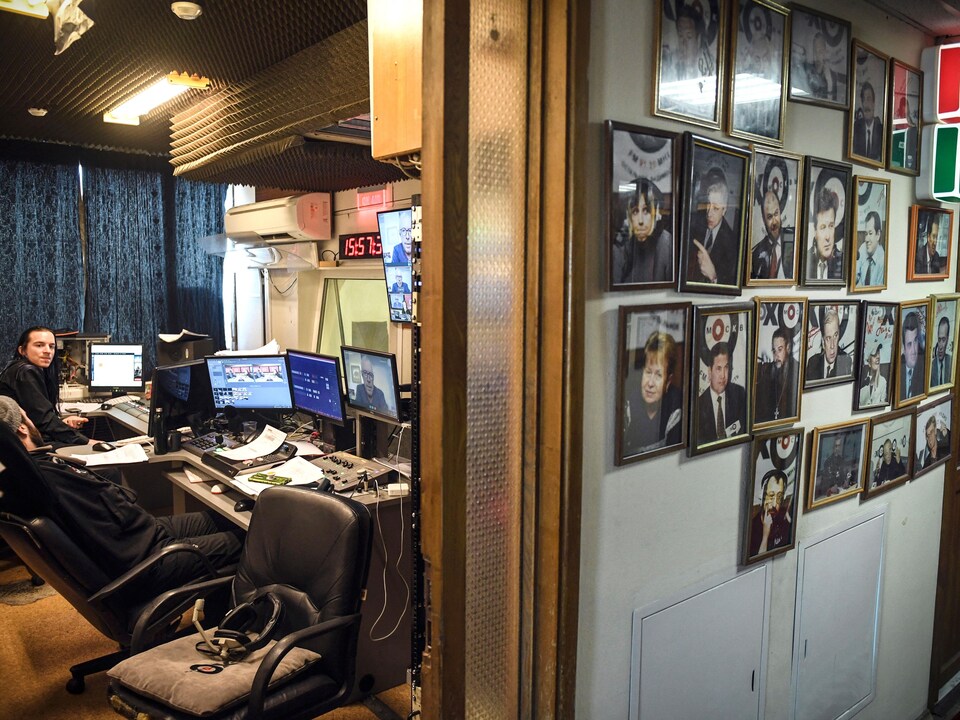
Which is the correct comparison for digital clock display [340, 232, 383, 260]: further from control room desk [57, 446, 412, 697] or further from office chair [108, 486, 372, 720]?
office chair [108, 486, 372, 720]

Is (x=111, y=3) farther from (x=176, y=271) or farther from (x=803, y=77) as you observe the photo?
(x=176, y=271)

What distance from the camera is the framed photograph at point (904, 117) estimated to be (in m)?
2.48

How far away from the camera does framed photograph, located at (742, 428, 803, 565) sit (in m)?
2.08

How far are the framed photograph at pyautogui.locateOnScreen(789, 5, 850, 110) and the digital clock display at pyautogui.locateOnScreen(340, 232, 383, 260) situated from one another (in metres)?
2.89

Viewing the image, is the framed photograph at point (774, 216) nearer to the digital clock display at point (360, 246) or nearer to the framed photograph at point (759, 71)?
the framed photograph at point (759, 71)

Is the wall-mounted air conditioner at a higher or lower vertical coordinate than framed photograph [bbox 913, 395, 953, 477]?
higher

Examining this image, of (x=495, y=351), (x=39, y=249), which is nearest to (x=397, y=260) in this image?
(x=495, y=351)

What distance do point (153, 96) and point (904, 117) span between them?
14.2 ft

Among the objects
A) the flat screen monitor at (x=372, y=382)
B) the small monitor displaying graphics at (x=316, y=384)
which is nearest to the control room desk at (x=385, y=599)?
the flat screen monitor at (x=372, y=382)

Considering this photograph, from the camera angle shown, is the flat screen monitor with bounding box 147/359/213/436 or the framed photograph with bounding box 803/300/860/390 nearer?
the framed photograph with bounding box 803/300/860/390

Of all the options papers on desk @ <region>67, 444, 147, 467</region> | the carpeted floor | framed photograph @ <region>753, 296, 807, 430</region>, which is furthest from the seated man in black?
framed photograph @ <region>753, 296, 807, 430</region>

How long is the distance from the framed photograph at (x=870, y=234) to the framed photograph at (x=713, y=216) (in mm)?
661

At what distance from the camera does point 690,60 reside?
1764mm

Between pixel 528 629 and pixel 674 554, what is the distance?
473mm
